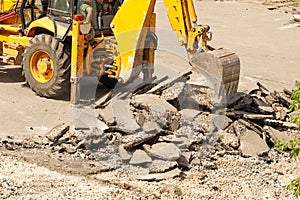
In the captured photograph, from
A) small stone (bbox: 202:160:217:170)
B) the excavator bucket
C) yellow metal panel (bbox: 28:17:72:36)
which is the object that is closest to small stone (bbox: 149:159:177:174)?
small stone (bbox: 202:160:217:170)

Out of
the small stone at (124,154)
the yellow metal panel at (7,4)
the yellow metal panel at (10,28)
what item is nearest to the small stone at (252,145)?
the small stone at (124,154)

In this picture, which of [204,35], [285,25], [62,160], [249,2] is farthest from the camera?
[249,2]

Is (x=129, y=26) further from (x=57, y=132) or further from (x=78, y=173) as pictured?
(x=78, y=173)

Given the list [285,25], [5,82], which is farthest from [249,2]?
[5,82]

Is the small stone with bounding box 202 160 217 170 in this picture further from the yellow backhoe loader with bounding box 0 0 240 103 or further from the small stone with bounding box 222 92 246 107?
the yellow backhoe loader with bounding box 0 0 240 103

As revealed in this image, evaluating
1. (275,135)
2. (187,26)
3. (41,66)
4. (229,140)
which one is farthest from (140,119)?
(41,66)

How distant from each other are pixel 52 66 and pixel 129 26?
1.88m

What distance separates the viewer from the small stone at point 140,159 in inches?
327

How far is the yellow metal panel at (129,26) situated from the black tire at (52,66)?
1.12 metres

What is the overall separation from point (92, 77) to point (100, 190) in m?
3.74

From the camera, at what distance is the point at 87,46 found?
10.4 metres

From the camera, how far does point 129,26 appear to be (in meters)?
10.2

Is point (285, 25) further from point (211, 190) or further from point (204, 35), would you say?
point (211, 190)

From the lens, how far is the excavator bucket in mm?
9391
